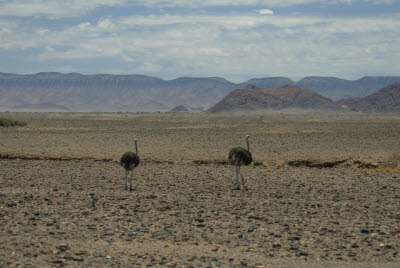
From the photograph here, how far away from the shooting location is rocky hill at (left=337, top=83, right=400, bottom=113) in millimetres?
154125

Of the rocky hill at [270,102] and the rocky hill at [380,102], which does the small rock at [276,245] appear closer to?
the rocky hill at [270,102]

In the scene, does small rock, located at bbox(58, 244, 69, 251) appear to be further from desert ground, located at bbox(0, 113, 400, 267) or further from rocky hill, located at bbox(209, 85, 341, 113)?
rocky hill, located at bbox(209, 85, 341, 113)

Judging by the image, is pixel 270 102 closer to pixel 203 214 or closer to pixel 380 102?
pixel 380 102

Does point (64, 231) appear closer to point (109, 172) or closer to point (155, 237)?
point (155, 237)

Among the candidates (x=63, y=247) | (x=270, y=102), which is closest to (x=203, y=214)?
(x=63, y=247)

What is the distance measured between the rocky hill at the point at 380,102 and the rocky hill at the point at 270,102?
12.1 m

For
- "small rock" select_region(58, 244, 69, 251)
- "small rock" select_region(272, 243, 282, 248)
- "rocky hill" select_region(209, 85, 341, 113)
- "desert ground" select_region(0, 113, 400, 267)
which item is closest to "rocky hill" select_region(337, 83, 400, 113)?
"rocky hill" select_region(209, 85, 341, 113)

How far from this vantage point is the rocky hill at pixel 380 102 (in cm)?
15412

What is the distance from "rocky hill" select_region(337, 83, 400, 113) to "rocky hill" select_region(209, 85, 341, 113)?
12.1m

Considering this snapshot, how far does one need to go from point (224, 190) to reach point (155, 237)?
502 centimetres

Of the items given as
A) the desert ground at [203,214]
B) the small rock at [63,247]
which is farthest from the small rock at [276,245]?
the small rock at [63,247]

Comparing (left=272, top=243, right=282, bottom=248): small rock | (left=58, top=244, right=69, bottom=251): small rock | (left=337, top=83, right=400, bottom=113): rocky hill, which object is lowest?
(left=272, top=243, right=282, bottom=248): small rock

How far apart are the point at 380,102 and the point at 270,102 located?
3603 cm

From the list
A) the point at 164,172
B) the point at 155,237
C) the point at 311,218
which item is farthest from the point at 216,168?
the point at 155,237
